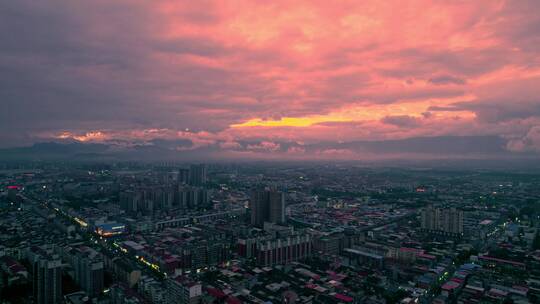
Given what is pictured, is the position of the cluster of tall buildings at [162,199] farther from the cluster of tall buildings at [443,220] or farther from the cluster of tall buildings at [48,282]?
the cluster of tall buildings at [443,220]

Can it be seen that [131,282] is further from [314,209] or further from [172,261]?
[314,209]

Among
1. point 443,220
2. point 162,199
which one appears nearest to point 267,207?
point 443,220

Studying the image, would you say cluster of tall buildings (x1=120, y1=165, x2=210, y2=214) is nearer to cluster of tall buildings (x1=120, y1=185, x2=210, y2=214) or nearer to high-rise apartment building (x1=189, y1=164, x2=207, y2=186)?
cluster of tall buildings (x1=120, y1=185, x2=210, y2=214)

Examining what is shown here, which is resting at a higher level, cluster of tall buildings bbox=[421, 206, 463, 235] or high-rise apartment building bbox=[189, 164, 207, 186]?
high-rise apartment building bbox=[189, 164, 207, 186]

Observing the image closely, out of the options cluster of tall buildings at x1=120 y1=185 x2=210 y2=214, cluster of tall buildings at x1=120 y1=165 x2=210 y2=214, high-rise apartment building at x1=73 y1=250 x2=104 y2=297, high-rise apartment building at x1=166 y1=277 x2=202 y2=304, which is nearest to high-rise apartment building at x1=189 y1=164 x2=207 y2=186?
cluster of tall buildings at x1=120 y1=165 x2=210 y2=214

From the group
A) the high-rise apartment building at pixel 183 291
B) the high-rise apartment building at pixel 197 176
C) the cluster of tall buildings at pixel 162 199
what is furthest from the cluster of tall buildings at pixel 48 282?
the high-rise apartment building at pixel 197 176

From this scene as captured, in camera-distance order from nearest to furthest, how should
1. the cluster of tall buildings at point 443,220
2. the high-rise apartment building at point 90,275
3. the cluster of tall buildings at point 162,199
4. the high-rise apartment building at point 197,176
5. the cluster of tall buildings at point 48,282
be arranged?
the cluster of tall buildings at point 48,282 < the high-rise apartment building at point 90,275 < the cluster of tall buildings at point 443,220 < the cluster of tall buildings at point 162,199 < the high-rise apartment building at point 197,176

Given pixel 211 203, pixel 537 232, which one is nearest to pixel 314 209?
pixel 211 203
